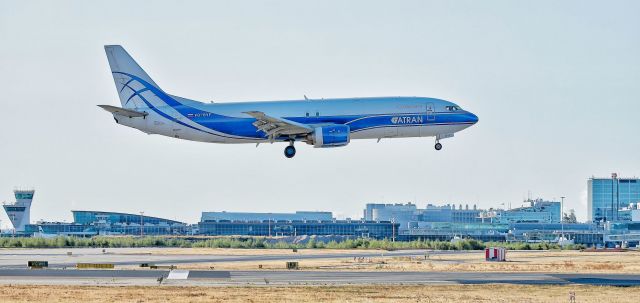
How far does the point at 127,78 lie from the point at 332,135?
720 inches

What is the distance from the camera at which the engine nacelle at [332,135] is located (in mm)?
89938

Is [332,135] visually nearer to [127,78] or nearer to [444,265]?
[444,265]

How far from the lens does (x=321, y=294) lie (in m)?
61.9

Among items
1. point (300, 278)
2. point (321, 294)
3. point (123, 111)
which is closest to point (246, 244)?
point (123, 111)

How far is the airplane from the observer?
90375 millimetres

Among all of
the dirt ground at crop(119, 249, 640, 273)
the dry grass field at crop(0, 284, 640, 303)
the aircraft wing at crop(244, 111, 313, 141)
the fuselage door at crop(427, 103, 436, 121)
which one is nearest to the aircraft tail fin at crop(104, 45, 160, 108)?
the aircraft wing at crop(244, 111, 313, 141)

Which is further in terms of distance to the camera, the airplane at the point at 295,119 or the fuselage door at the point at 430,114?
the fuselage door at the point at 430,114

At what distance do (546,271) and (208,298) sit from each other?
110 ft

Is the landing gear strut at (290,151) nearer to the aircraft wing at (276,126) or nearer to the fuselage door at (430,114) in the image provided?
the aircraft wing at (276,126)

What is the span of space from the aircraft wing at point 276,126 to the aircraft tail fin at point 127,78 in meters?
10.4

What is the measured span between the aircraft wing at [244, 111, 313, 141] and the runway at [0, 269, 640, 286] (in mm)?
12896

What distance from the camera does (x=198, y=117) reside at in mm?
92312

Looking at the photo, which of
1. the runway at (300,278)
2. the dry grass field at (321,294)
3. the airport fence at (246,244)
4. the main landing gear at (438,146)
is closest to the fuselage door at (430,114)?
the main landing gear at (438,146)

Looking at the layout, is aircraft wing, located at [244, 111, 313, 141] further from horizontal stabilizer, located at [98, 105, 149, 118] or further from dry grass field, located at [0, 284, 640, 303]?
dry grass field, located at [0, 284, 640, 303]
